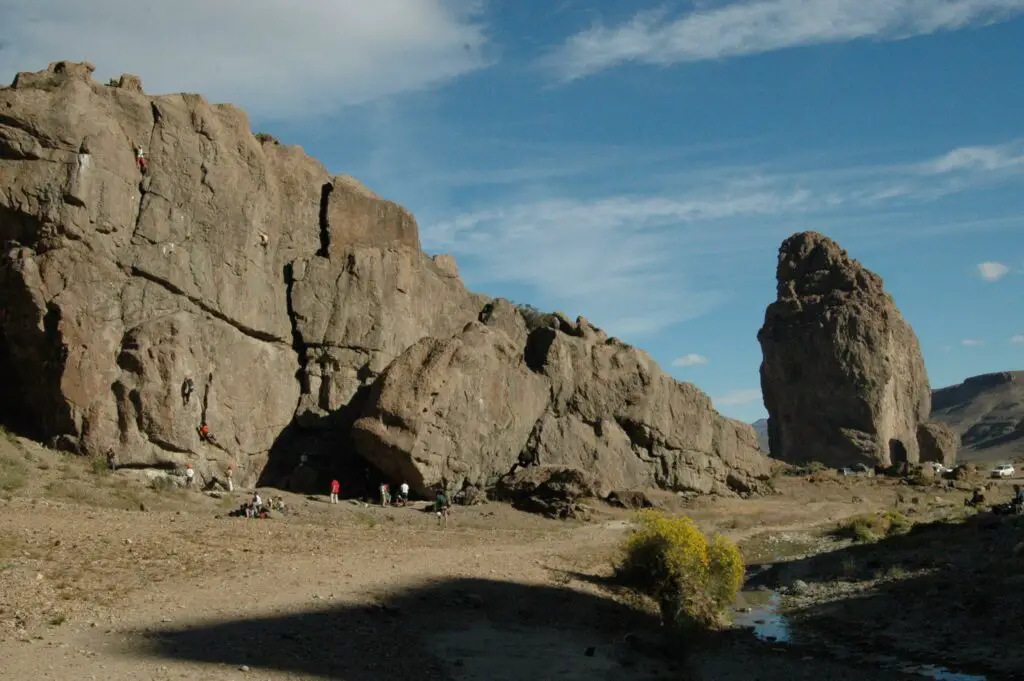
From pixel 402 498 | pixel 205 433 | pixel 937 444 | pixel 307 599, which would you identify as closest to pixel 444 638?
pixel 307 599

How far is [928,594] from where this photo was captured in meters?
25.5

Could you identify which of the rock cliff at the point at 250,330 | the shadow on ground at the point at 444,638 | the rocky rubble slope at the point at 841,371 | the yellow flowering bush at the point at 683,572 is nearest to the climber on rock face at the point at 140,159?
the rock cliff at the point at 250,330

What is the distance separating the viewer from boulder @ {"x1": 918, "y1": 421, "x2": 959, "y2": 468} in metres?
82.8

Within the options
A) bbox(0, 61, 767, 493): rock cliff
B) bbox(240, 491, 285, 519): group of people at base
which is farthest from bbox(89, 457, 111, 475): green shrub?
bbox(240, 491, 285, 519): group of people at base

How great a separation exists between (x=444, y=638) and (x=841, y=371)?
68.3 m

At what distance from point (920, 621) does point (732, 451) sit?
27100 millimetres

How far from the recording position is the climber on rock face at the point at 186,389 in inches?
1298

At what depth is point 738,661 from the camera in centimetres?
2062

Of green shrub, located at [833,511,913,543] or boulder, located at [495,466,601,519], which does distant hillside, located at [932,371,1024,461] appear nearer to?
green shrub, located at [833,511,913,543]

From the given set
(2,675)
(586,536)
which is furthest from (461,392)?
(2,675)

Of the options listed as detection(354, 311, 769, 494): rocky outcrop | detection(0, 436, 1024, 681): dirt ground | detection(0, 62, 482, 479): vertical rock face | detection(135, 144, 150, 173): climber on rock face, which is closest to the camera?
detection(0, 436, 1024, 681): dirt ground

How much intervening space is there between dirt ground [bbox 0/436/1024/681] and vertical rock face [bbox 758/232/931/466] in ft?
165

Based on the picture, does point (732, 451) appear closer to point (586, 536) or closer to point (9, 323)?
point (586, 536)

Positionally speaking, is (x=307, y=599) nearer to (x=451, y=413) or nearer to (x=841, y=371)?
(x=451, y=413)
